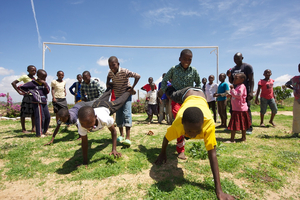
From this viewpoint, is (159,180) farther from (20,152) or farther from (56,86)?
(56,86)

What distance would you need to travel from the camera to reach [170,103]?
13.0 feet

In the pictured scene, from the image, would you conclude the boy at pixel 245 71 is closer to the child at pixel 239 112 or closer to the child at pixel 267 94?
the child at pixel 239 112

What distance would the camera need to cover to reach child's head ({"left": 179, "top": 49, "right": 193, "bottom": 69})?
336cm

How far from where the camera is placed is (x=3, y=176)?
2.79 m

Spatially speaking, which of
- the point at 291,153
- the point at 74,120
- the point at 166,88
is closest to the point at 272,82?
the point at 291,153

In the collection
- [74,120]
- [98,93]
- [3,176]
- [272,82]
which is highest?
[272,82]

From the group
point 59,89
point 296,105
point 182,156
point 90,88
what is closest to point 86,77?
point 90,88

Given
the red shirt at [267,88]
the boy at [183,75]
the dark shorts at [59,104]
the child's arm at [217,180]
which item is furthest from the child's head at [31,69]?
the red shirt at [267,88]

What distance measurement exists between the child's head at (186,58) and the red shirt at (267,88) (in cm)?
498

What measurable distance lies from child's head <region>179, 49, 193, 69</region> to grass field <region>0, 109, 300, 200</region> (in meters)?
1.68

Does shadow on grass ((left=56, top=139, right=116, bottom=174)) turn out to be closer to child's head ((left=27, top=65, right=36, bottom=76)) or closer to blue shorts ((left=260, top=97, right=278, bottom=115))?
child's head ((left=27, top=65, right=36, bottom=76))

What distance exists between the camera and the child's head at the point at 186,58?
336 cm

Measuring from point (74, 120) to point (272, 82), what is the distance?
24.1ft

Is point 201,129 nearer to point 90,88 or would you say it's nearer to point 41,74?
point 90,88
